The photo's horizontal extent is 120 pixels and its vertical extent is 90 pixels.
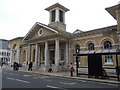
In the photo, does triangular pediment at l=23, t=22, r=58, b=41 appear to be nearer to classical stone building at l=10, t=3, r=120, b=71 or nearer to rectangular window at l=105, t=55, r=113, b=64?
classical stone building at l=10, t=3, r=120, b=71

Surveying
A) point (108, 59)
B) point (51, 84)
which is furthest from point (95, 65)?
point (108, 59)

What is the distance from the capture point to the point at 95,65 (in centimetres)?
1379

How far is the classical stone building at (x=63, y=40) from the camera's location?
18750mm

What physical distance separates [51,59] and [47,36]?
6.34 metres

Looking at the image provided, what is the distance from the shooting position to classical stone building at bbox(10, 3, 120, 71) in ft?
61.5

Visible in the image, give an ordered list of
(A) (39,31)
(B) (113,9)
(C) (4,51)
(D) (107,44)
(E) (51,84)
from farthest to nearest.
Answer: (C) (4,51) < (A) (39,31) < (D) (107,44) < (B) (113,9) < (E) (51,84)

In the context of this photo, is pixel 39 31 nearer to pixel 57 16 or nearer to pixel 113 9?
pixel 57 16

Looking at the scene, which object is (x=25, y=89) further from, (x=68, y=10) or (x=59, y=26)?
(x=68, y=10)

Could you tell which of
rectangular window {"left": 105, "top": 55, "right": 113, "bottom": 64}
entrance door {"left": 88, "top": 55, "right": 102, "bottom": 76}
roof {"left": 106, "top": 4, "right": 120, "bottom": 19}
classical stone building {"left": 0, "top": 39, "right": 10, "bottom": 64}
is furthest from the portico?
classical stone building {"left": 0, "top": 39, "right": 10, "bottom": 64}

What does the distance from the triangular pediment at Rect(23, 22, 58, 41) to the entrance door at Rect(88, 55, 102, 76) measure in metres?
10.0

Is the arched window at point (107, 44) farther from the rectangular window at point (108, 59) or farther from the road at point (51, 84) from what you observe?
the road at point (51, 84)

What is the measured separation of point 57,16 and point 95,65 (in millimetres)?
16322

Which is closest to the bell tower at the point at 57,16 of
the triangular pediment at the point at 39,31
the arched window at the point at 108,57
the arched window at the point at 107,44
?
the triangular pediment at the point at 39,31

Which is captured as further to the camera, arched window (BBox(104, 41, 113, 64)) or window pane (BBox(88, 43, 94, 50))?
window pane (BBox(88, 43, 94, 50))
